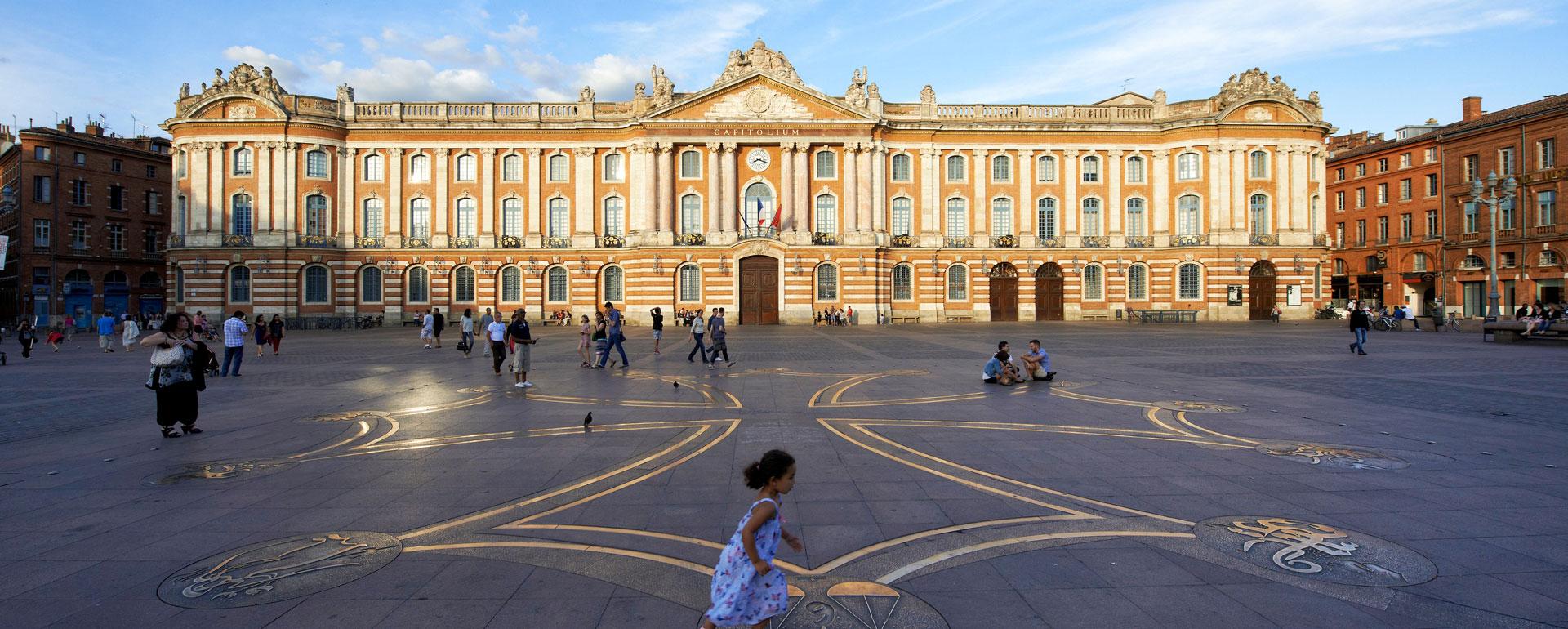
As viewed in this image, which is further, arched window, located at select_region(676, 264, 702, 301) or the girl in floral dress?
arched window, located at select_region(676, 264, 702, 301)

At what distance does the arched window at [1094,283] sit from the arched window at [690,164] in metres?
27.3

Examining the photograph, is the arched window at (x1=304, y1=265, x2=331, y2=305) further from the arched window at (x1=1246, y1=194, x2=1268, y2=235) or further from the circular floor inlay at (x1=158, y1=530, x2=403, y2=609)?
the arched window at (x1=1246, y1=194, x2=1268, y2=235)

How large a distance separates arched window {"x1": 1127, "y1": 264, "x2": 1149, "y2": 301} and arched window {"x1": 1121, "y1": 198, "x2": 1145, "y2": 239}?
2.32 m

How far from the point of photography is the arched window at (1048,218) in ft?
167

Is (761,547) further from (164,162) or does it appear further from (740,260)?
(164,162)

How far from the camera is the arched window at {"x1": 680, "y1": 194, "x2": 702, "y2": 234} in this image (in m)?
48.5

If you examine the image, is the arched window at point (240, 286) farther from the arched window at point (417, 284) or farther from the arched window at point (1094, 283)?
the arched window at point (1094, 283)

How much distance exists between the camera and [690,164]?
159 ft

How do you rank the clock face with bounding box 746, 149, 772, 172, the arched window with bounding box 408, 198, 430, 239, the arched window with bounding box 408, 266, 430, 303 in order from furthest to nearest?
the arched window with bounding box 408, 198, 430, 239 < the arched window with bounding box 408, 266, 430, 303 < the clock face with bounding box 746, 149, 772, 172

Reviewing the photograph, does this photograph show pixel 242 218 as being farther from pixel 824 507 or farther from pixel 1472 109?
pixel 1472 109

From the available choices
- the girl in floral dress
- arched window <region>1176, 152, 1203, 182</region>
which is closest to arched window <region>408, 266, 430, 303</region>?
the girl in floral dress

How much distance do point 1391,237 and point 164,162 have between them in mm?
101288

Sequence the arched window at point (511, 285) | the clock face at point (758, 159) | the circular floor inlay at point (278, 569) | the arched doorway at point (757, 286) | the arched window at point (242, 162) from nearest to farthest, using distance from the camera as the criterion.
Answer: the circular floor inlay at point (278, 569)
the arched window at point (242, 162)
the arched doorway at point (757, 286)
the clock face at point (758, 159)
the arched window at point (511, 285)

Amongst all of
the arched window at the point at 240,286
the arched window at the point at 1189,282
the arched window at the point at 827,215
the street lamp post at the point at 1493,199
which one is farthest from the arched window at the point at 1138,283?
the arched window at the point at 240,286
